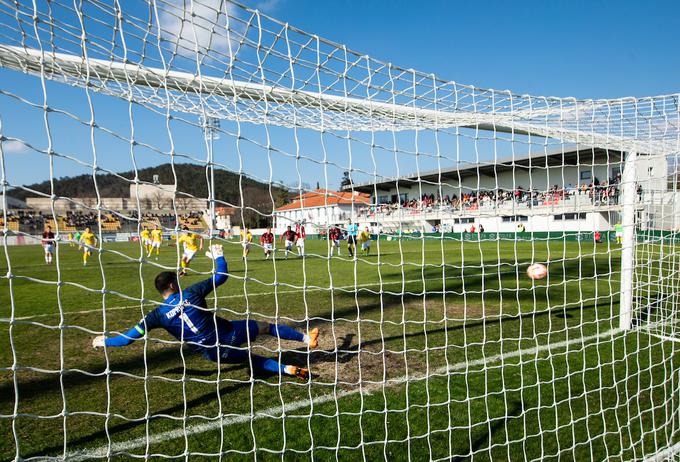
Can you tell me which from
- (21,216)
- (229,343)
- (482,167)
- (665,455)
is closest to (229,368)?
(229,343)

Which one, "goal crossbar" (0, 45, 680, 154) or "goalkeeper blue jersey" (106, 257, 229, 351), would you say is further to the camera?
"goalkeeper blue jersey" (106, 257, 229, 351)

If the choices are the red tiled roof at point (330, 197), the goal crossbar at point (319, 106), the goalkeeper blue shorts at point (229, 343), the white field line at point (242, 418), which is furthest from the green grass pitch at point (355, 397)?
the goal crossbar at point (319, 106)

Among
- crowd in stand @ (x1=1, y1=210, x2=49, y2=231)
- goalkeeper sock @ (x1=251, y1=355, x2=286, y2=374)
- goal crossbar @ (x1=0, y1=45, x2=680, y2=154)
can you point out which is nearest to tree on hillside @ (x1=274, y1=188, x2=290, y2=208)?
goal crossbar @ (x1=0, y1=45, x2=680, y2=154)

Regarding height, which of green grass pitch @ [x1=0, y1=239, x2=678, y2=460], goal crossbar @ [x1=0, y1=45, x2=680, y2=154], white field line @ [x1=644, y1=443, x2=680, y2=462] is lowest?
white field line @ [x1=644, y1=443, x2=680, y2=462]

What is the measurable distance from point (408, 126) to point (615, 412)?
10.9ft

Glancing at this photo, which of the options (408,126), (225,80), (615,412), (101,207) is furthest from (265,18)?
(615,412)

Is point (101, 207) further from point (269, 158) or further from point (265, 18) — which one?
point (265, 18)

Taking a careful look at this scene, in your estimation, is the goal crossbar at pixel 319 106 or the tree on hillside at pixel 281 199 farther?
the tree on hillside at pixel 281 199

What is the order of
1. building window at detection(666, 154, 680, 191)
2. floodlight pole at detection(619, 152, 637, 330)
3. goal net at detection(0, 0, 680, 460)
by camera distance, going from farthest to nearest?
floodlight pole at detection(619, 152, 637, 330) < building window at detection(666, 154, 680, 191) < goal net at detection(0, 0, 680, 460)

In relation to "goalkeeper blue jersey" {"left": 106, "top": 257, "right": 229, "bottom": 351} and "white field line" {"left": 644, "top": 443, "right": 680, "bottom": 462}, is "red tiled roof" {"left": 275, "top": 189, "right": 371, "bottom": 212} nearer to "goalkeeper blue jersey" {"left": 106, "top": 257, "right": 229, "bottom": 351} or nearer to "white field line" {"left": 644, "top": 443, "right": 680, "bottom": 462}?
"goalkeeper blue jersey" {"left": 106, "top": 257, "right": 229, "bottom": 351}

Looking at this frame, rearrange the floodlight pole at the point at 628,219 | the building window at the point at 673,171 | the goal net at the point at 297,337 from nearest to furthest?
the goal net at the point at 297,337, the building window at the point at 673,171, the floodlight pole at the point at 628,219

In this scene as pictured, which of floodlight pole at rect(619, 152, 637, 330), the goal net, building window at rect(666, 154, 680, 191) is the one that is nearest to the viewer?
the goal net

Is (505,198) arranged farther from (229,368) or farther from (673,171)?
(229,368)

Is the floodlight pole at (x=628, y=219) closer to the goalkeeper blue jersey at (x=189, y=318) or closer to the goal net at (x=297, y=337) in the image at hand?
the goal net at (x=297, y=337)
